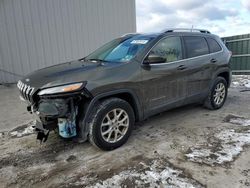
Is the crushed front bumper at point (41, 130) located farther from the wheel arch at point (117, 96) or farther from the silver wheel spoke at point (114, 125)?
the silver wheel spoke at point (114, 125)

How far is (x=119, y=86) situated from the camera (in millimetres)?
3609

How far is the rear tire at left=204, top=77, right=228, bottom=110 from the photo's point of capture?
540 cm

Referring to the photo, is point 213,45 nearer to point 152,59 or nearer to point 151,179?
point 152,59

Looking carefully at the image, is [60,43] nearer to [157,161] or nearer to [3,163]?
[3,163]

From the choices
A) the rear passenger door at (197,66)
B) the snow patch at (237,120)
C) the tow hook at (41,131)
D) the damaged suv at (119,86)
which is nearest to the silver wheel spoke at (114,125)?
the damaged suv at (119,86)

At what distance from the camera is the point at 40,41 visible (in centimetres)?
950

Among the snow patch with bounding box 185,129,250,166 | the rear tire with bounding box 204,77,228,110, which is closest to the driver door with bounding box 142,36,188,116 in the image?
the snow patch with bounding box 185,129,250,166

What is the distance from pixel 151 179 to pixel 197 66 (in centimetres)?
269

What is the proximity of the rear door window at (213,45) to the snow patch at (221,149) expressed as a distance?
194cm

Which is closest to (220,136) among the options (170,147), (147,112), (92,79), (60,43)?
(170,147)

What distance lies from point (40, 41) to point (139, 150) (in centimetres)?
732

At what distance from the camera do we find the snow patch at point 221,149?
336 centimetres

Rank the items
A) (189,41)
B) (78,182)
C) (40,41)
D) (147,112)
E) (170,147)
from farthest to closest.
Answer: (40,41), (189,41), (147,112), (170,147), (78,182)

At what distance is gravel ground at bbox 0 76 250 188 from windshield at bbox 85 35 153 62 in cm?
134
